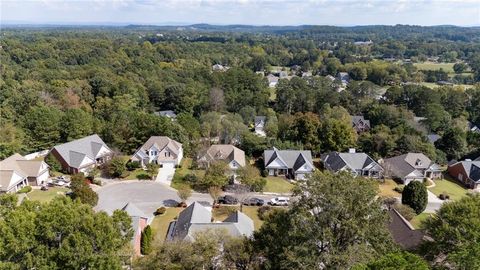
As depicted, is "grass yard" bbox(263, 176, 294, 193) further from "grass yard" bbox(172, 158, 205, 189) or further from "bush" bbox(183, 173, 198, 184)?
"bush" bbox(183, 173, 198, 184)

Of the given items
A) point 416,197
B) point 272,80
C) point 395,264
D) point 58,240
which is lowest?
point 272,80

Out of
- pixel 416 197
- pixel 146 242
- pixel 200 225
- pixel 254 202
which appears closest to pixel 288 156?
pixel 254 202

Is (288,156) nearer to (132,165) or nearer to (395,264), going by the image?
(132,165)

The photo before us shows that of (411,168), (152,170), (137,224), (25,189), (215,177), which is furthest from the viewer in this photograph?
(411,168)

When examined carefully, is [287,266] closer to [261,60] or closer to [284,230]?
[284,230]

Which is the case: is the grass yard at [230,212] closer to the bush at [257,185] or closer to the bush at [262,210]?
the bush at [262,210]

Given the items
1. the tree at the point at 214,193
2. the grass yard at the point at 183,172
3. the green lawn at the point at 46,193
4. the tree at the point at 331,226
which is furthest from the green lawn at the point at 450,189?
the green lawn at the point at 46,193
